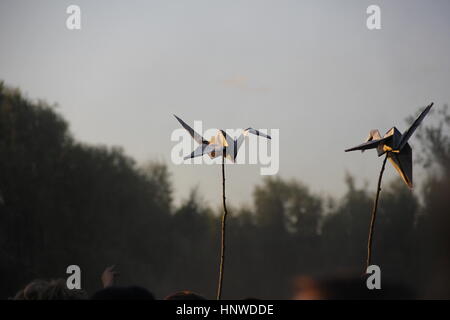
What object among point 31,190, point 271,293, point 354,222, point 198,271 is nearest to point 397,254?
point 354,222

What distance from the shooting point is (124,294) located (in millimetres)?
3340

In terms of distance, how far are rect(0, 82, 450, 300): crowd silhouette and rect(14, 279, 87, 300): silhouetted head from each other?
15351 mm

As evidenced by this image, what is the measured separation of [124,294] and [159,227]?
2316cm

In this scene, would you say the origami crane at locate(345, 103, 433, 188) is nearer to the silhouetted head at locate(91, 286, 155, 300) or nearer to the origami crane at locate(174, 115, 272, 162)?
the origami crane at locate(174, 115, 272, 162)

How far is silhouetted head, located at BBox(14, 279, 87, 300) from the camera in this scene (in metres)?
3.46

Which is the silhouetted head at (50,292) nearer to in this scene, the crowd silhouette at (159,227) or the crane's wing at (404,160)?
the crane's wing at (404,160)

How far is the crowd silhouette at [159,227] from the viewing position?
66.3 feet

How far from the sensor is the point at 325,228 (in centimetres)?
2330

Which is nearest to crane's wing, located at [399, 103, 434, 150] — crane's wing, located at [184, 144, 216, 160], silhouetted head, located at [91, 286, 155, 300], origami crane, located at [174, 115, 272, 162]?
origami crane, located at [174, 115, 272, 162]

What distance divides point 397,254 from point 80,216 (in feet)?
36.1

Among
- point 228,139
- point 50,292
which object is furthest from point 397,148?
point 50,292

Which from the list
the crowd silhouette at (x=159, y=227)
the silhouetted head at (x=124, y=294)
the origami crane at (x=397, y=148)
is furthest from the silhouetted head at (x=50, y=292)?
the crowd silhouette at (x=159, y=227)

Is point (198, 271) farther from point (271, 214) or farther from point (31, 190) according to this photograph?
point (31, 190)

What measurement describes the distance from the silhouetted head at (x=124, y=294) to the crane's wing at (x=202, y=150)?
2993 mm
